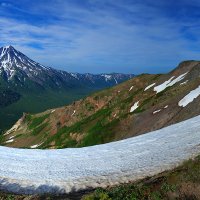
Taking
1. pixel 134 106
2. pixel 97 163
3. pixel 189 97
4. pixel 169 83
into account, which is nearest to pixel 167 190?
pixel 97 163

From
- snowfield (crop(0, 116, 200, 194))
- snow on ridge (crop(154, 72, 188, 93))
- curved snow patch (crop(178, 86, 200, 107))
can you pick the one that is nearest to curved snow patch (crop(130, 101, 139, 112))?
snow on ridge (crop(154, 72, 188, 93))

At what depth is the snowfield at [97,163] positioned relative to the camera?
25.2 metres

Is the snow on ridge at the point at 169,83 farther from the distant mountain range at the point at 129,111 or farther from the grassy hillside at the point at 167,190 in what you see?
the grassy hillside at the point at 167,190

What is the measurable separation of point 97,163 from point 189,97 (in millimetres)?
38252

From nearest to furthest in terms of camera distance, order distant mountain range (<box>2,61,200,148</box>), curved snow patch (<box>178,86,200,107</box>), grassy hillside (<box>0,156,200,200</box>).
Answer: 1. grassy hillside (<box>0,156,200,200</box>)
2. curved snow patch (<box>178,86,200,107</box>)
3. distant mountain range (<box>2,61,200,148</box>)

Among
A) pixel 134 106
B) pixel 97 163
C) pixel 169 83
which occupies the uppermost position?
pixel 169 83

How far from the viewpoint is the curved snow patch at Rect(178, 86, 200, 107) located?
6269cm

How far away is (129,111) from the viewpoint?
309 ft

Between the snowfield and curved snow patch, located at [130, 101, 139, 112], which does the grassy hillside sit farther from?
curved snow patch, located at [130, 101, 139, 112]

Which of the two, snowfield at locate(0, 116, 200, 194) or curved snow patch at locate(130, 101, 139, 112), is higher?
curved snow patch at locate(130, 101, 139, 112)

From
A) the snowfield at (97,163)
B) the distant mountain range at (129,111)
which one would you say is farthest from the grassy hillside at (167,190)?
the distant mountain range at (129,111)

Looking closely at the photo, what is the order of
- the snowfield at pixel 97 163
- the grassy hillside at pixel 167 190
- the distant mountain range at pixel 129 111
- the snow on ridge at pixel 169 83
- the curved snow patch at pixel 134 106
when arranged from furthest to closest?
the snow on ridge at pixel 169 83
the curved snow patch at pixel 134 106
the distant mountain range at pixel 129 111
the snowfield at pixel 97 163
the grassy hillside at pixel 167 190

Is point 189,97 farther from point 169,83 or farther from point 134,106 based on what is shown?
point 169,83

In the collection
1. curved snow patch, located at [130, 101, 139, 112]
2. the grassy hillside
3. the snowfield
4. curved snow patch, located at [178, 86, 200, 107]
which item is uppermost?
curved snow patch, located at [130, 101, 139, 112]
